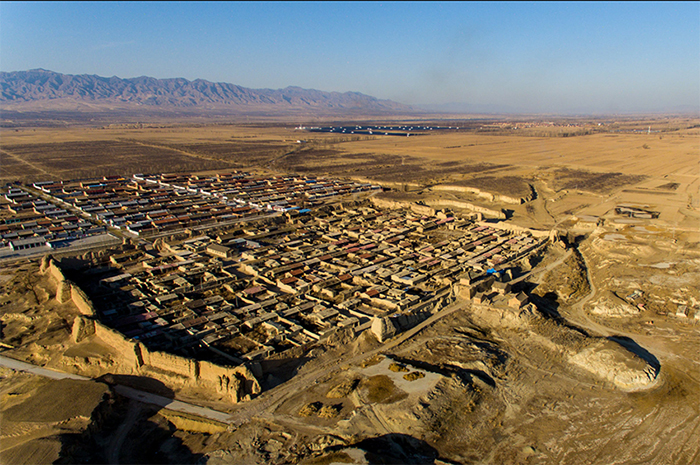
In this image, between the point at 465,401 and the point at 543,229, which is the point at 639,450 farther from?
the point at 543,229

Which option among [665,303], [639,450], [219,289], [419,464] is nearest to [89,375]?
[219,289]

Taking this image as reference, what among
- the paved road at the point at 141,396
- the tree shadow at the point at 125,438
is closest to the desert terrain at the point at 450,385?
the tree shadow at the point at 125,438

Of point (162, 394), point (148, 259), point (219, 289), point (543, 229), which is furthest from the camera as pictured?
point (543, 229)

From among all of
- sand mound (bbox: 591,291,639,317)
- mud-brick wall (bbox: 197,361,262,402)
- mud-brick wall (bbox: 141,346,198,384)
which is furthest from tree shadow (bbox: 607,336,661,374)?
mud-brick wall (bbox: 141,346,198,384)

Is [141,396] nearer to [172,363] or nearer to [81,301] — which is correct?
[172,363]

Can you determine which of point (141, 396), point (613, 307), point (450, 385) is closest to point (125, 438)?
point (141, 396)
